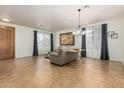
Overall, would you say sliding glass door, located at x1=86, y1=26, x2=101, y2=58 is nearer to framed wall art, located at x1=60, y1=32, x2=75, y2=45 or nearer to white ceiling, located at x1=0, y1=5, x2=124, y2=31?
framed wall art, located at x1=60, y1=32, x2=75, y2=45

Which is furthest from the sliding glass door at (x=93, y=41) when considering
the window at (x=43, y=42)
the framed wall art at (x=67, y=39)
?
the window at (x=43, y=42)

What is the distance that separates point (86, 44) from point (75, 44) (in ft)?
3.65

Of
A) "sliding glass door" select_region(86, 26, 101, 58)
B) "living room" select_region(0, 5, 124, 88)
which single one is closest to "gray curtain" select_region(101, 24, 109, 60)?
"living room" select_region(0, 5, 124, 88)

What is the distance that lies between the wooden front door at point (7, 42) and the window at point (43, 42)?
2.33 metres

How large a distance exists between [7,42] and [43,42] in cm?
318

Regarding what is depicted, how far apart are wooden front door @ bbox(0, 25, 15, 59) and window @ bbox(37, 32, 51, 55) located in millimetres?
2330

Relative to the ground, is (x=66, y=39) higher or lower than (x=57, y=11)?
lower

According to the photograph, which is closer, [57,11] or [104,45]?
[57,11]

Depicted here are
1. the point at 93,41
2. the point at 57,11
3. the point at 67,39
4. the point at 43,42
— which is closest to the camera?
the point at 57,11

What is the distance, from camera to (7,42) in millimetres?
6086

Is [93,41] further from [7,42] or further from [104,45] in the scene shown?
[7,42]

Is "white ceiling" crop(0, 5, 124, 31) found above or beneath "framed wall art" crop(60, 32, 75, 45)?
above

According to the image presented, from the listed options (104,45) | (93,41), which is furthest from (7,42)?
(104,45)

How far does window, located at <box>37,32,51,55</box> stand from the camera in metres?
8.31
